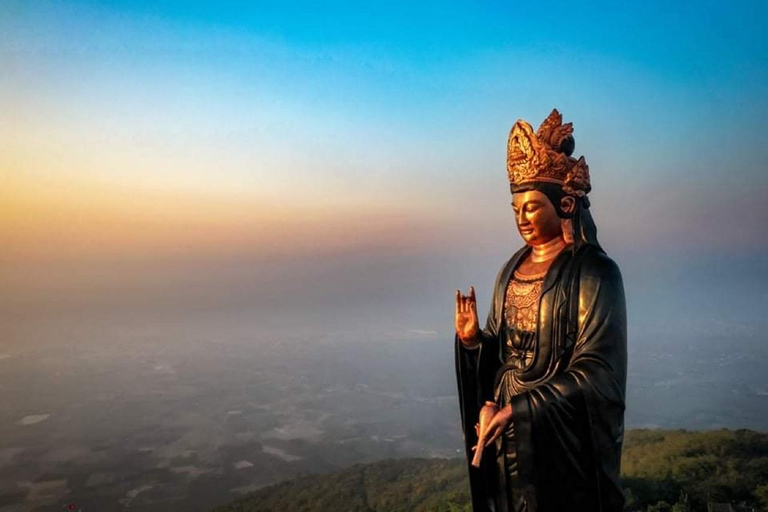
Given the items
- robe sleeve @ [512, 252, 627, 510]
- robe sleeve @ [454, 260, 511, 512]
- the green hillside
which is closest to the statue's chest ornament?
robe sleeve @ [454, 260, 511, 512]

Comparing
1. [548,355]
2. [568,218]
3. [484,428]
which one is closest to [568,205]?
[568,218]

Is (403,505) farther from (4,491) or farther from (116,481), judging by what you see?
(4,491)

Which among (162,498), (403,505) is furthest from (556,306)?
(162,498)

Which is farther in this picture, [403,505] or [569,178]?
[403,505]

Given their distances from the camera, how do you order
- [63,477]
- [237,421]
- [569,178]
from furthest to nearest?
[237,421] < [63,477] < [569,178]

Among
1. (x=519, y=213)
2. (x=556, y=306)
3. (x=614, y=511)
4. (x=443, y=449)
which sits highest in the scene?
(x=519, y=213)

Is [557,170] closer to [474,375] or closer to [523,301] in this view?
[523,301]

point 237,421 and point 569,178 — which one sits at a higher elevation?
point 569,178
